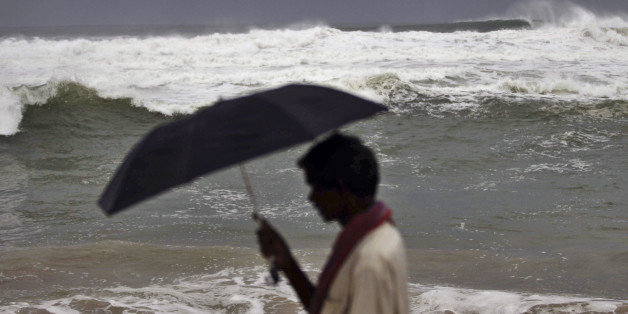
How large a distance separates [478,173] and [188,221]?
13.6ft

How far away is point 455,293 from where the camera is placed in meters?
5.03

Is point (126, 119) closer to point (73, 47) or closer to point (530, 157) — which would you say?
point (530, 157)

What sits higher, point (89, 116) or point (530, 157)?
point (89, 116)

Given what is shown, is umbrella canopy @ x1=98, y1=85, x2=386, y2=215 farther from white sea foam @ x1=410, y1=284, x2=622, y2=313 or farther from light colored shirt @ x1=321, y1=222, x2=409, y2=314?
white sea foam @ x1=410, y1=284, x2=622, y2=313

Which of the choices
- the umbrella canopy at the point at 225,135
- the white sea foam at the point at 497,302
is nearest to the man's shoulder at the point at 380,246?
the umbrella canopy at the point at 225,135

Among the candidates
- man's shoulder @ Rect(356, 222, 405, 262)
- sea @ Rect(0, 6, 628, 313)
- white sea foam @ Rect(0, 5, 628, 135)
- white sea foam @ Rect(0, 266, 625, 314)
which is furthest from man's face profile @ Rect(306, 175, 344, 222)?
white sea foam @ Rect(0, 5, 628, 135)

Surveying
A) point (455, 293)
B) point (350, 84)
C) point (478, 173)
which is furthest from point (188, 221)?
point (350, 84)

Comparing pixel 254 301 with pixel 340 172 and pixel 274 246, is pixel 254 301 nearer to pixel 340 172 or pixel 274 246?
pixel 274 246

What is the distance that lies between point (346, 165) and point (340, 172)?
0.08 feet

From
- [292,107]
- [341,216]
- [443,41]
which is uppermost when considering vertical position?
[443,41]

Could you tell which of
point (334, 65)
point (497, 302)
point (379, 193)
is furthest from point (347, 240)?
point (334, 65)

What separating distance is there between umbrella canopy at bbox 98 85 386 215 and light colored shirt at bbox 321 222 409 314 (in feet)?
1.28

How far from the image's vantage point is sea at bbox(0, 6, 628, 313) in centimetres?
532

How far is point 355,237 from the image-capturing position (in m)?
1.82
